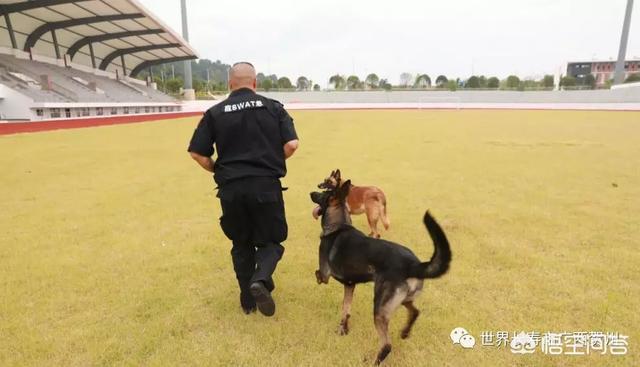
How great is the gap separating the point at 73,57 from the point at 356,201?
5044 cm

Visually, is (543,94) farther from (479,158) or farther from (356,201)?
(356,201)

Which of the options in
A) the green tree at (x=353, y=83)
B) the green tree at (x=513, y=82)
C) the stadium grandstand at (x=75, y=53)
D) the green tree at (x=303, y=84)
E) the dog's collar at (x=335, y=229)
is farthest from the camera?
the green tree at (x=303, y=84)

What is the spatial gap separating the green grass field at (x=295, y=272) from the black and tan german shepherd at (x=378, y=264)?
1.11 ft

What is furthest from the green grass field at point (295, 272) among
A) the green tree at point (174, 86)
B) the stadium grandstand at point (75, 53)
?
the green tree at point (174, 86)

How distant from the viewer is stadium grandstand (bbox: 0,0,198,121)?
27.7 metres

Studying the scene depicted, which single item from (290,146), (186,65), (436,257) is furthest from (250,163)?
(186,65)

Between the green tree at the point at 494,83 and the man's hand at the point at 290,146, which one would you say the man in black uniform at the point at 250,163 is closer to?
the man's hand at the point at 290,146

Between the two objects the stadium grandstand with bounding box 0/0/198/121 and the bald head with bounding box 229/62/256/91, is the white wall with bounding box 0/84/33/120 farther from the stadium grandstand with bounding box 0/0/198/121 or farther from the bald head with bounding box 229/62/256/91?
the bald head with bounding box 229/62/256/91

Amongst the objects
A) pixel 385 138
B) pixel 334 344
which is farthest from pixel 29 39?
pixel 334 344

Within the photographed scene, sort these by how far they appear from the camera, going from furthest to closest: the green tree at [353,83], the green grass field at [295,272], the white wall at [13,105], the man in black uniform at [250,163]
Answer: the green tree at [353,83] < the white wall at [13,105] < the man in black uniform at [250,163] < the green grass field at [295,272]

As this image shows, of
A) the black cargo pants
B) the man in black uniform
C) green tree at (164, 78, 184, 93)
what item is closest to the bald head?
the man in black uniform

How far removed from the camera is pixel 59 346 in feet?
8.93

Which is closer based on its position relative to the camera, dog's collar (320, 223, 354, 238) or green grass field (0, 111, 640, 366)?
green grass field (0, 111, 640, 366)

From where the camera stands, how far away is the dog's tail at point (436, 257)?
226 cm
